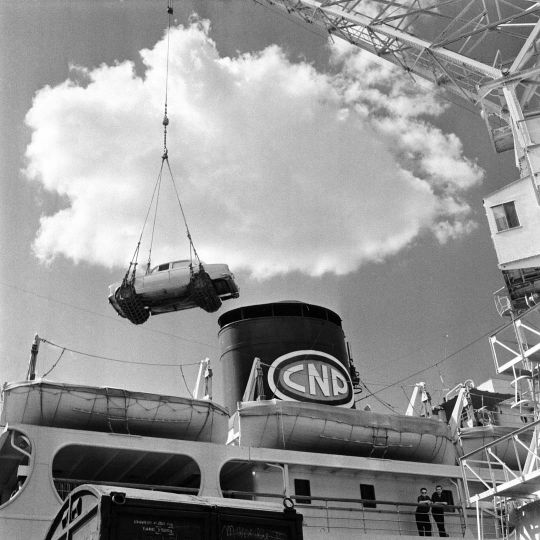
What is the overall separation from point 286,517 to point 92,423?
24.7ft

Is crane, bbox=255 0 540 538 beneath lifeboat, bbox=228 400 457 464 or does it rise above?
above

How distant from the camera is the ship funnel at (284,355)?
1630cm

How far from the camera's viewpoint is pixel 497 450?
55.3 ft

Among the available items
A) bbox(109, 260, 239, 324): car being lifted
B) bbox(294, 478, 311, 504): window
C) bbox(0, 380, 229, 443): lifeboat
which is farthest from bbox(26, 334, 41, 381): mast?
bbox(294, 478, 311, 504): window

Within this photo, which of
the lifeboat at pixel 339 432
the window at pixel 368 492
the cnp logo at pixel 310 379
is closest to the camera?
the lifeboat at pixel 339 432

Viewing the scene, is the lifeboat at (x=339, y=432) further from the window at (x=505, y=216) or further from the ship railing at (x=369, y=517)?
the window at (x=505, y=216)

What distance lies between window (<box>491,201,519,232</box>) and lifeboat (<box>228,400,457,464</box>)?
4.94 m

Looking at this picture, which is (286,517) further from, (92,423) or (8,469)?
A: (8,469)

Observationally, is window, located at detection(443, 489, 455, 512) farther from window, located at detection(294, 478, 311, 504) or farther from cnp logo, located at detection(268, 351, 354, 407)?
window, located at detection(294, 478, 311, 504)

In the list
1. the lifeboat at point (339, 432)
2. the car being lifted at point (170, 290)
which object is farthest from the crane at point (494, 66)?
the car being lifted at point (170, 290)

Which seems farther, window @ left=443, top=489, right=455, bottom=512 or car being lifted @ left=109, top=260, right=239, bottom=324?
car being lifted @ left=109, top=260, right=239, bottom=324

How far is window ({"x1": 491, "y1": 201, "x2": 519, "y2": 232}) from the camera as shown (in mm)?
14992

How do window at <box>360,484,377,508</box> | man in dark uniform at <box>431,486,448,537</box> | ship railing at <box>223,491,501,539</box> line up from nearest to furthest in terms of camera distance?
ship railing at <box>223,491,501,539</box> → man in dark uniform at <box>431,486,448,537</box> → window at <box>360,484,377,508</box>

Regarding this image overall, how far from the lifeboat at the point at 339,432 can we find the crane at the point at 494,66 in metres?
3.67
